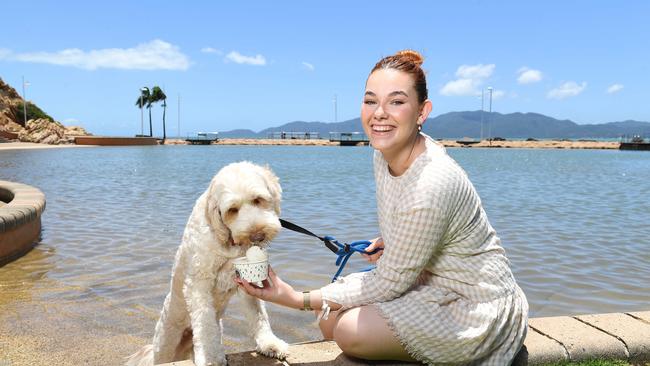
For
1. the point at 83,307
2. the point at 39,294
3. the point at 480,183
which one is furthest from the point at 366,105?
the point at 480,183

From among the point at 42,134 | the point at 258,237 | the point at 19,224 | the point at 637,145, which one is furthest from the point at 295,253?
Answer: the point at 637,145

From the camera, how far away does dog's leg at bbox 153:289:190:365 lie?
3.42 m

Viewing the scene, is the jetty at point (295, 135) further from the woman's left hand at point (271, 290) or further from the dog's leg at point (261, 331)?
the woman's left hand at point (271, 290)

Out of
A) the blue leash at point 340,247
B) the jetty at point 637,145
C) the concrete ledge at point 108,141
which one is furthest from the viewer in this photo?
the jetty at point 637,145

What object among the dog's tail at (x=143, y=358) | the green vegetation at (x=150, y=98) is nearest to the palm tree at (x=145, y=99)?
the green vegetation at (x=150, y=98)

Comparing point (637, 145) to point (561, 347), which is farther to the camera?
point (637, 145)

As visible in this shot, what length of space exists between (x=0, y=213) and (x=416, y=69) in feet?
19.4

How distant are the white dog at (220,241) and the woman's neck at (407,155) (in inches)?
28.6

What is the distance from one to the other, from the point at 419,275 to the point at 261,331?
1.04m

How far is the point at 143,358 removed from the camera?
3.71 m

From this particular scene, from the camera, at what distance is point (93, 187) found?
55.1 feet

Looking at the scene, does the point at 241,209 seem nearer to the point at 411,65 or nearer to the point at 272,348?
the point at 272,348

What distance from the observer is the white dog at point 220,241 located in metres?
3.00

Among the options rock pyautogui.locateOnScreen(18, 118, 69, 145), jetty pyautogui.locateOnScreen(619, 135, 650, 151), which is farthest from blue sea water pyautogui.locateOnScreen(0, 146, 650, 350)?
jetty pyautogui.locateOnScreen(619, 135, 650, 151)
